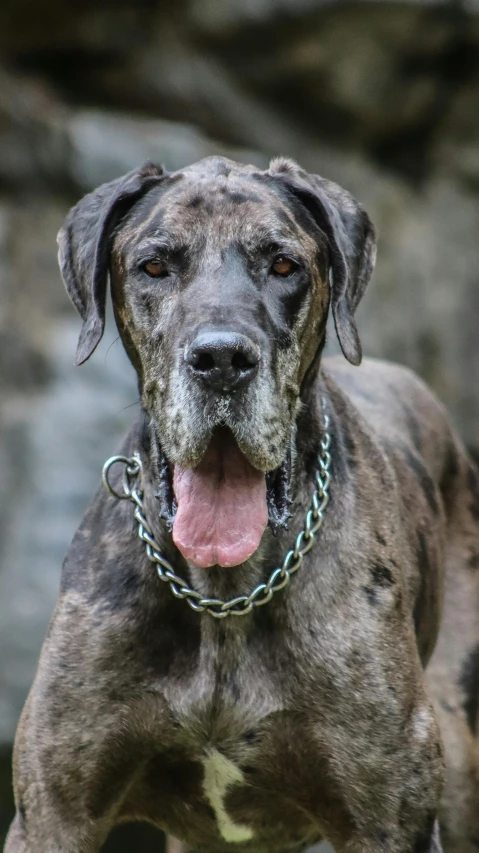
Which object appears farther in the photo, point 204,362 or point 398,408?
point 398,408

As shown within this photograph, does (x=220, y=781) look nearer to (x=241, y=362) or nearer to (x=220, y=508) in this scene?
(x=220, y=508)

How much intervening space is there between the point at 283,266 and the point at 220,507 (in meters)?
0.63

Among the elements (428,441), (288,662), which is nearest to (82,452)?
(428,441)

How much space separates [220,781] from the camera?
11.3 ft

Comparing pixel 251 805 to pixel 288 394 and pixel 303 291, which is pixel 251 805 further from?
pixel 303 291

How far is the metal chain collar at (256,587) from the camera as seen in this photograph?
338cm

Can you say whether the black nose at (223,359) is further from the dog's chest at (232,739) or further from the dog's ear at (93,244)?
the dog's chest at (232,739)

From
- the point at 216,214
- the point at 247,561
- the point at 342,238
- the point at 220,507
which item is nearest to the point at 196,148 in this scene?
the point at 342,238

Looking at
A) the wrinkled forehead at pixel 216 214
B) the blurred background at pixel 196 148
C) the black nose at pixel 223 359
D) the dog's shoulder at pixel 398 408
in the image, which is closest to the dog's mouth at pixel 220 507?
the black nose at pixel 223 359

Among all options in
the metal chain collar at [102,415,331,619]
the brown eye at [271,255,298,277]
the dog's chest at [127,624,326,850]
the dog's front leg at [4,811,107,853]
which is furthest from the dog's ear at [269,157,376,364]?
the dog's front leg at [4,811,107,853]

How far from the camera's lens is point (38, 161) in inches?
287

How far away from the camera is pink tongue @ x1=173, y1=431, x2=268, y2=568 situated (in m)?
3.09

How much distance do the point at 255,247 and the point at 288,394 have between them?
0.37m

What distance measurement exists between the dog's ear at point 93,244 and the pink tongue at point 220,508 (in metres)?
0.52
